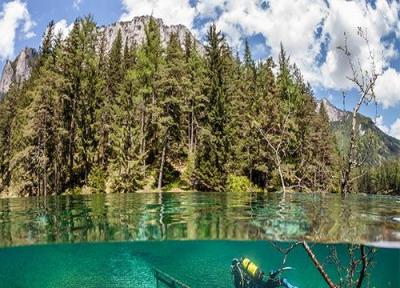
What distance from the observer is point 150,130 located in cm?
4872

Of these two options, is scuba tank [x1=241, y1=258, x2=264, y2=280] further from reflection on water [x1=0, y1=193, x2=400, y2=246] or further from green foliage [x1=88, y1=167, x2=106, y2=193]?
green foliage [x1=88, y1=167, x2=106, y2=193]

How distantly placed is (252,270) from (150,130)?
35477 mm

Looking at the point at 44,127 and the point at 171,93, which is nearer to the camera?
the point at 44,127

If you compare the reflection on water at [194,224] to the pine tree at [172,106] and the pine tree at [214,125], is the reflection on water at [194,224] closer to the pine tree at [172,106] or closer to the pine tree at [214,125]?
the pine tree at [214,125]

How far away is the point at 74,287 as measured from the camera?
3525cm

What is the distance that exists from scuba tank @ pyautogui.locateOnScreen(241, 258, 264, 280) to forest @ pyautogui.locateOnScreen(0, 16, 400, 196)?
26.7 meters

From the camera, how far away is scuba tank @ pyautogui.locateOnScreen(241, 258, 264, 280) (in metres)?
14.3

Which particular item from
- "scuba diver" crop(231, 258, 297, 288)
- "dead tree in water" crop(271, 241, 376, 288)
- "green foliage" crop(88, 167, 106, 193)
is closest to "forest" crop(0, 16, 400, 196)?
"green foliage" crop(88, 167, 106, 193)

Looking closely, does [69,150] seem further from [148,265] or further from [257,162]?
[257,162]

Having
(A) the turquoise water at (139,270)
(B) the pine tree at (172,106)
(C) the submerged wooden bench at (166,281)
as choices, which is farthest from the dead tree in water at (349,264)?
(B) the pine tree at (172,106)

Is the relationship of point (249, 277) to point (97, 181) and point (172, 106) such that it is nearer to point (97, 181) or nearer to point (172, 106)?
point (97, 181)

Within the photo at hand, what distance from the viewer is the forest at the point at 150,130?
1684 inches

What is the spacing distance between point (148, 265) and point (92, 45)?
25858mm

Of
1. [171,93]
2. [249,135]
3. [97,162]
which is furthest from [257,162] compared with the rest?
[97,162]
